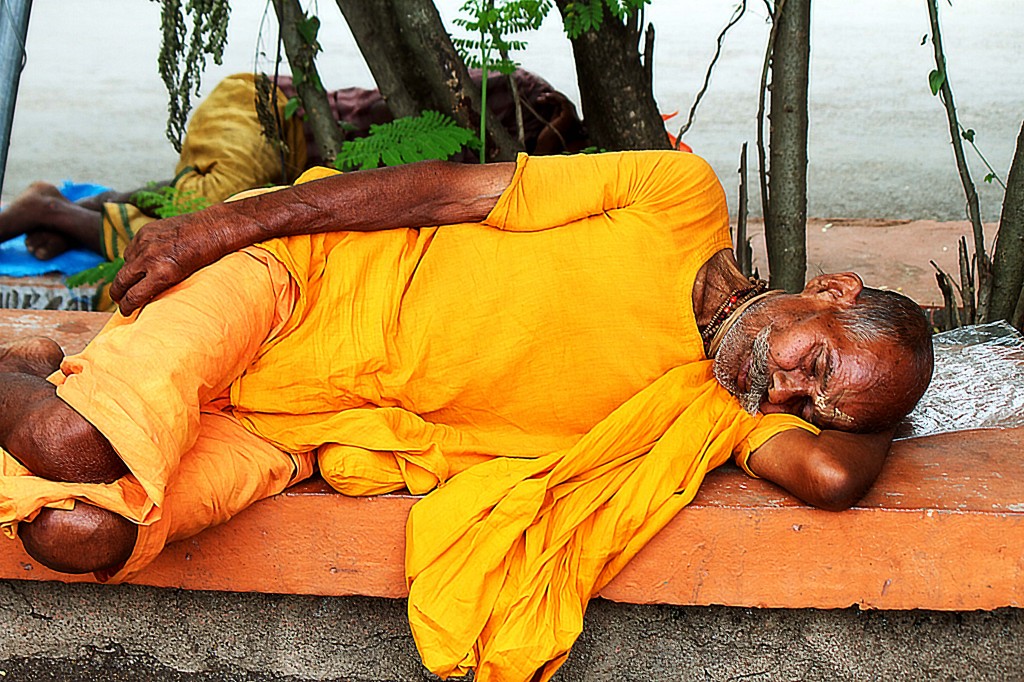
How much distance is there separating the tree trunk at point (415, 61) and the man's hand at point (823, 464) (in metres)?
1.66

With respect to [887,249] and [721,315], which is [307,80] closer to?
[721,315]

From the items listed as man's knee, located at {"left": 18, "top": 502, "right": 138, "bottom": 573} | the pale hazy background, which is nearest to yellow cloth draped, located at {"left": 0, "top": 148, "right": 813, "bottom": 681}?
man's knee, located at {"left": 18, "top": 502, "right": 138, "bottom": 573}

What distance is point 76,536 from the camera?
1.93 metres

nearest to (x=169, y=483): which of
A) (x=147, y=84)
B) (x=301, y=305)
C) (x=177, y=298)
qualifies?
(x=177, y=298)

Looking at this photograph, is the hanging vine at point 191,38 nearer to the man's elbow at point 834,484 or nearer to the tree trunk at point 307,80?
the tree trunk at point 307,80

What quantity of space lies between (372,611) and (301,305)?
71 cm

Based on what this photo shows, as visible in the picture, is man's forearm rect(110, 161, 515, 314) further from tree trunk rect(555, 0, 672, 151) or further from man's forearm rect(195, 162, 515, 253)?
tree trunk rect(555, 0, 672, 151)

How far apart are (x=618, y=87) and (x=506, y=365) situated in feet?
5.56

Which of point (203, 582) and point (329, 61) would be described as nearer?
point (203, 582)

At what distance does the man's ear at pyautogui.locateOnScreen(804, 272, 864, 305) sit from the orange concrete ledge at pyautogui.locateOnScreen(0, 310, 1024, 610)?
1.42ft

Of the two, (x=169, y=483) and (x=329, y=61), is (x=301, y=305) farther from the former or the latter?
(x=329, y=61)

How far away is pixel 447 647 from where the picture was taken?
214 cm

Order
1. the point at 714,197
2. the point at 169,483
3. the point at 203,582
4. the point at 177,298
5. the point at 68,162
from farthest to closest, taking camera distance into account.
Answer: the point at 68,162
the point at 714,197
the point at 203,582
the point at 177,298
the point at 169,483

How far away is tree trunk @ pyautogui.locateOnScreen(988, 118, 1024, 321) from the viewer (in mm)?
3195
